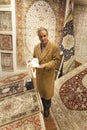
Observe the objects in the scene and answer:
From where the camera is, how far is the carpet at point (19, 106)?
274 centimetres

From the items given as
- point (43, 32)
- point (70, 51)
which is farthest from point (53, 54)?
point (70, 51)

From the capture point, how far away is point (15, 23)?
4578mm

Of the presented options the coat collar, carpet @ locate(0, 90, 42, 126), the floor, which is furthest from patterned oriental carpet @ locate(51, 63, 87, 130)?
the coat collar

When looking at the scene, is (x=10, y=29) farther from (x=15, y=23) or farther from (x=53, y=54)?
(x=53, y=54)

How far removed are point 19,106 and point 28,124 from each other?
31cm

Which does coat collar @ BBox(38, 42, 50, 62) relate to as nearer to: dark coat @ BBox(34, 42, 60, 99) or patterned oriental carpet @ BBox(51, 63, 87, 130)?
dark coat @ BBox(34, 42, 60, 99)

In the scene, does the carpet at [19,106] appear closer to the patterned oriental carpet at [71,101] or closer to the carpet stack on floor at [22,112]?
the carpet stack on floor at [22,112]

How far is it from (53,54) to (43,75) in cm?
34

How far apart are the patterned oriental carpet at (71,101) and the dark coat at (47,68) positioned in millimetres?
506

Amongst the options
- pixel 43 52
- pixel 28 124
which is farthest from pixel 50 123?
pixel 43 52

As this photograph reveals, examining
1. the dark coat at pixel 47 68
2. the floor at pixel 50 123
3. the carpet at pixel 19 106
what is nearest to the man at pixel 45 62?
the dark coat at pixel 47 68

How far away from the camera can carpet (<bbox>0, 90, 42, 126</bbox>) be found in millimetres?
Answer: 2740

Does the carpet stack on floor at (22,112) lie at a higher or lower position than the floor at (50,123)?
higher

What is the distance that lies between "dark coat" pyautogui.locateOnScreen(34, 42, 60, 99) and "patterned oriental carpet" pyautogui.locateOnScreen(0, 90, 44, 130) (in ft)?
0.49
